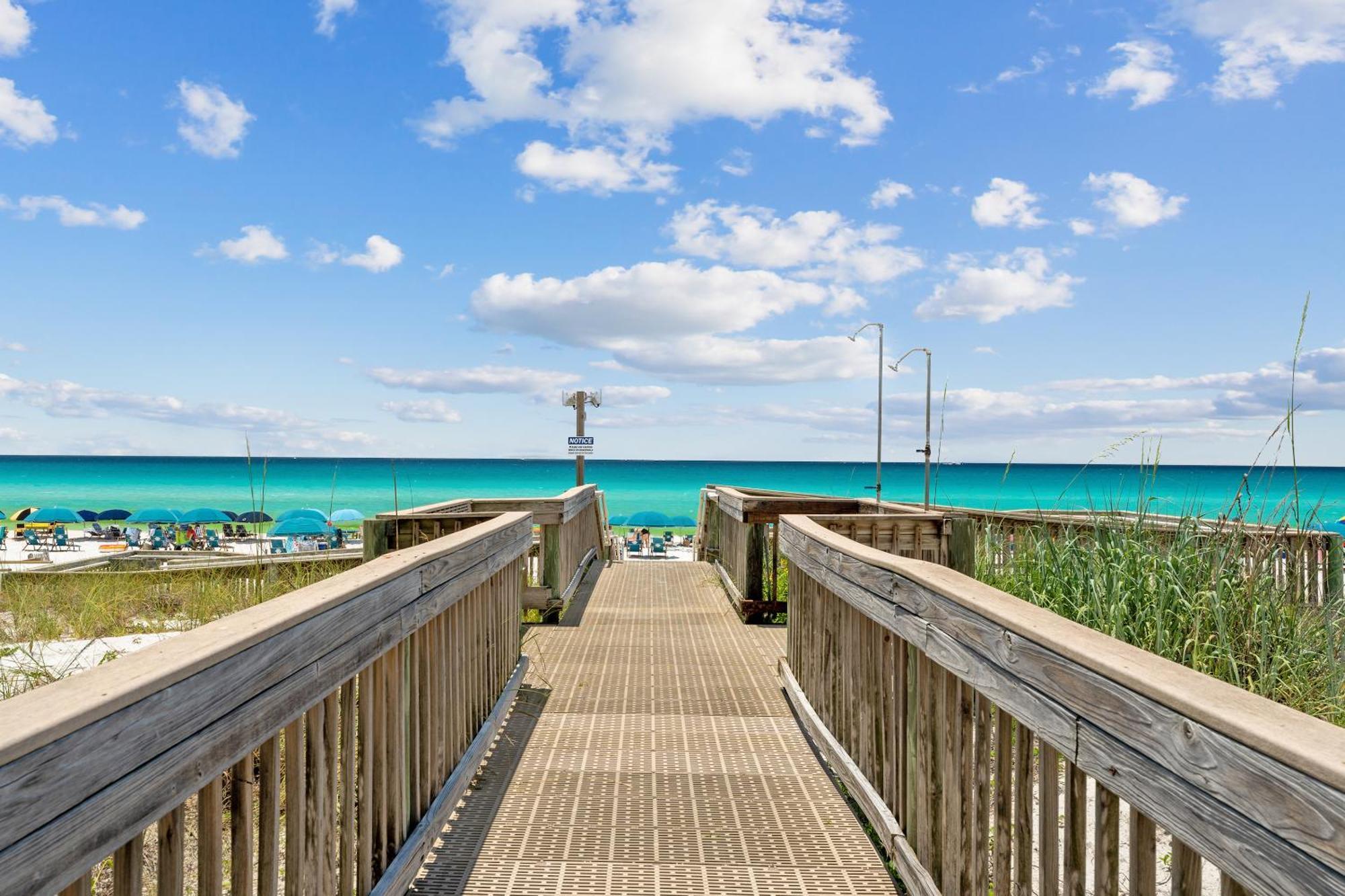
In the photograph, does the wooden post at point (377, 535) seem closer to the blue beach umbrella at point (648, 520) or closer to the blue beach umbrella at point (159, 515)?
the blue beach umbrella at point (648, 520)

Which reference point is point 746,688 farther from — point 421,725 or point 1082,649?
point 1082,649

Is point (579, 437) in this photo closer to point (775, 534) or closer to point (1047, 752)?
point (775, 534)

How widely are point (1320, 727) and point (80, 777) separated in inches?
71.3

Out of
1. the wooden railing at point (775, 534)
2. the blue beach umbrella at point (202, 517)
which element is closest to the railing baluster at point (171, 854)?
the wooden railing at point (775, 534)

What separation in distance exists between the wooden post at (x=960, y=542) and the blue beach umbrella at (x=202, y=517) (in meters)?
32.2

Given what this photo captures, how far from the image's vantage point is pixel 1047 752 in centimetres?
190

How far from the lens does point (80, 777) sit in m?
1.25

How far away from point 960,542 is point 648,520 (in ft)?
86.6

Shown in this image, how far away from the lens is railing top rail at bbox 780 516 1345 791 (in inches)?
46.7

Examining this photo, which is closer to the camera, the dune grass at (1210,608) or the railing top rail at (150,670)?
the railing top rail at (150,670)

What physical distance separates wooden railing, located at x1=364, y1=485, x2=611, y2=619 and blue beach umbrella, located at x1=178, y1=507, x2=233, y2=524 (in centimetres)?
2619

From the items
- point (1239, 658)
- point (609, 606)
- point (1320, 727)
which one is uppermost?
point (1320, 727)

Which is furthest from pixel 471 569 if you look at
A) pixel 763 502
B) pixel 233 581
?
pixel 233 581

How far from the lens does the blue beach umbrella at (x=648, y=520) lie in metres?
31.3
